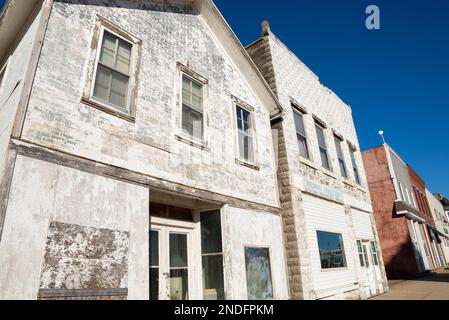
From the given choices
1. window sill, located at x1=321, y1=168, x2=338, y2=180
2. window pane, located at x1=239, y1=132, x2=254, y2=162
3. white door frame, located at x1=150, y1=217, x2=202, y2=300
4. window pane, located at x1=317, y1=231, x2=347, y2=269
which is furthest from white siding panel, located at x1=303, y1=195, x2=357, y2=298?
white door frame, located at x1=150, y1=217, x2=202, y2=300

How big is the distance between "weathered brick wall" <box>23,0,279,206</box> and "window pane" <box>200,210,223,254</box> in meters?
0.68

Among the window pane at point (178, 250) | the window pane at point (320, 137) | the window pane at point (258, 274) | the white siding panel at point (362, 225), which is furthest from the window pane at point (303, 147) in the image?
the window pane at point (178, 250)

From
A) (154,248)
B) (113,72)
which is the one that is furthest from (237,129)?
(154,248)

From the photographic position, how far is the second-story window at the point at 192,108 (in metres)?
6.84

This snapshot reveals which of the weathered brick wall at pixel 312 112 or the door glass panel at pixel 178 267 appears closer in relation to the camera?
the door glass panel at pixel 178 267

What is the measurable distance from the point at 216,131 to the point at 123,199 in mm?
3310

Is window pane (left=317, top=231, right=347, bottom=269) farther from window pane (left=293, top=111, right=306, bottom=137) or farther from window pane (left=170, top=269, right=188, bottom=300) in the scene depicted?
window pane (left=170, top=269, right=188, bottom=300)

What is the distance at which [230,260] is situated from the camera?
6.39m

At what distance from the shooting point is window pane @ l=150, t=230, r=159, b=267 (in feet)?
19.2

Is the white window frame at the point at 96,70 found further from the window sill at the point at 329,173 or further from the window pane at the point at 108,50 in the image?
the window sill at the point at 329,173

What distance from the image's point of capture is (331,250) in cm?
1001

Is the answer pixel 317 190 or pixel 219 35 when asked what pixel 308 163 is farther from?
pixel 219 35
